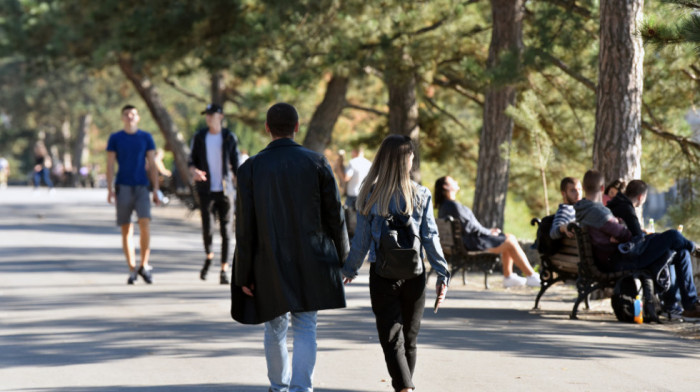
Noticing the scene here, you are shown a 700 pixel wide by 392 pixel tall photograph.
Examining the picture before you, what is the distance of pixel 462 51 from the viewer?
72.4ft

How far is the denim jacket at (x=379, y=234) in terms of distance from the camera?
6195mm

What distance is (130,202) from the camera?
12.6 m

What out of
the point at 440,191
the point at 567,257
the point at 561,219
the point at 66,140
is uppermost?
the point at 66,140

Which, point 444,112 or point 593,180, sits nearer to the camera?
point 593,180

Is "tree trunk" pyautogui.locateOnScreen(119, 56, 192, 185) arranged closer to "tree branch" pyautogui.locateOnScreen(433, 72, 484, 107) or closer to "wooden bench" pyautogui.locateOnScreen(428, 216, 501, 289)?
"tree branch" pyautogui.locateOnScreen(433, 72, 484, 107)

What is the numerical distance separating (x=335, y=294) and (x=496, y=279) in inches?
347

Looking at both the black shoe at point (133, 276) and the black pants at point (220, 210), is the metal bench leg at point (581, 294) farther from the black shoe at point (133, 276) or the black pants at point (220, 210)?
the black shoe at point (133, 276)

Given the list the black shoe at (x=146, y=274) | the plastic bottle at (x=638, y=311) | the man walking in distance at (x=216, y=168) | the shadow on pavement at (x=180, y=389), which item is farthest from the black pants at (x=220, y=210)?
the shadow on pavement at (x=180, y=389)

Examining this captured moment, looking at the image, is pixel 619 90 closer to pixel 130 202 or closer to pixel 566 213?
pixel 566 213

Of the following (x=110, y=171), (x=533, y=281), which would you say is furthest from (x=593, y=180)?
(x=110, y=171)

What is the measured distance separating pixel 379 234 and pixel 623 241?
14.9ft

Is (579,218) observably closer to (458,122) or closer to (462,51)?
(462,51)

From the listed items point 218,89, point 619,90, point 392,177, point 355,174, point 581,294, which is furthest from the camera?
point 218,89

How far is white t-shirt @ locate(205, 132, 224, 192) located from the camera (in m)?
12.5
